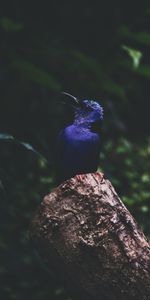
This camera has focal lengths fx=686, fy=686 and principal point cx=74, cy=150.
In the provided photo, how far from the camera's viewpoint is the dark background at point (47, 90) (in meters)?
5.63

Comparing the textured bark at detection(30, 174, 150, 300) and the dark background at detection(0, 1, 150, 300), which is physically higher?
the dark background at detection(0, 1, 150, 300)

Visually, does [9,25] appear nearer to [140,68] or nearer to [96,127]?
[140,68]

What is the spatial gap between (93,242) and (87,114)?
96 centimetres

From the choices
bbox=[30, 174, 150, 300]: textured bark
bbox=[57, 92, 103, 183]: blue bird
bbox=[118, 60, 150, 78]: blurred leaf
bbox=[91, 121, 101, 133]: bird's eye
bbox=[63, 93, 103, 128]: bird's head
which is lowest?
bbox=[30, 174, 150, 300]: textured bark

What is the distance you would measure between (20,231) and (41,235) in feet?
8.02

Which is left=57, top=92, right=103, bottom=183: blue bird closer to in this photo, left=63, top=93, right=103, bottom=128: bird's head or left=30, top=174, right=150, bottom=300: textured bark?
left=63, top=93, right=103, bottom=128: bird's head

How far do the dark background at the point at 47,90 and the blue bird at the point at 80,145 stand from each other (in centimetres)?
120

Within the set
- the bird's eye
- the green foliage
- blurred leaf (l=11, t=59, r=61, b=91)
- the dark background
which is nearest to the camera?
the bird's eye

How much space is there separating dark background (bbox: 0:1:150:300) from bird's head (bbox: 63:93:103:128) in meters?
1.08

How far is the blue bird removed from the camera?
4027 millimetres

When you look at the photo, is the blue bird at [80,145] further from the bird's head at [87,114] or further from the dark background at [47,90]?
the dark background at [47,90]

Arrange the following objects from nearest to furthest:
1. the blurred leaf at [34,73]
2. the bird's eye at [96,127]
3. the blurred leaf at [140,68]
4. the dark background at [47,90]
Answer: the bird's eye at [96,127], the blurred leaf at [34,73], the dark background at [47,90], the blurred leaf at [140,68]

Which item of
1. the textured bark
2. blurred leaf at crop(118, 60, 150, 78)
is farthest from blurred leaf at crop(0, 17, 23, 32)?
the textured bark

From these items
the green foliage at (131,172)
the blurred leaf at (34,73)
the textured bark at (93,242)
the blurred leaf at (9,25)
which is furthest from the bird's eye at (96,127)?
the green foliage at (131,172)
